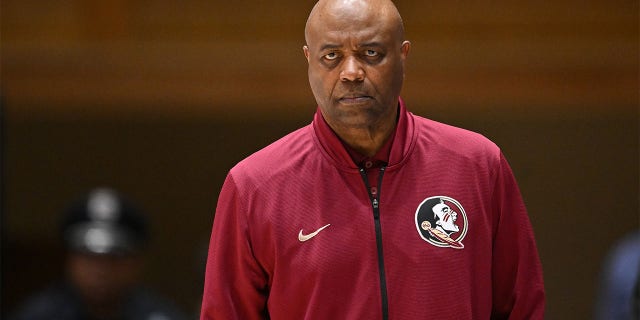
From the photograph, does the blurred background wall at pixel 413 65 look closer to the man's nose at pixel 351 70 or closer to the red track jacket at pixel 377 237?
the red track jacket at pixel 377 237

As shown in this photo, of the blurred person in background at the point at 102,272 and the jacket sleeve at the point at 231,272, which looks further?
the blurred person in background at the point at 102,272

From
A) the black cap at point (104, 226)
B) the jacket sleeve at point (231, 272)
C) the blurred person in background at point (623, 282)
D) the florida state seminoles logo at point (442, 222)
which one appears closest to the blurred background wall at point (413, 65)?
the black cap at point (104, 226)

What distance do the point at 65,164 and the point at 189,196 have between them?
861 mm

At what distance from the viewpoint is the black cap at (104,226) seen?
504 centimetres

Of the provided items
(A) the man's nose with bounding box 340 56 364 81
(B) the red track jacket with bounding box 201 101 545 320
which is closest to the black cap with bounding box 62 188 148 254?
(B) the red track jacket with bounding box 201 101 545 320

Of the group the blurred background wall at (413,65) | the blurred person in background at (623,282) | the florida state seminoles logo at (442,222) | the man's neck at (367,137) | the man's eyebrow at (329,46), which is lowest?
the blurred person in background at (623,282)

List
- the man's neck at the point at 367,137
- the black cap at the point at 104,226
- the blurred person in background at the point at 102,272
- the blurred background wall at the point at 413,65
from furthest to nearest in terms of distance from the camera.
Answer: the blurred background wall at the point at 413,65
the black cap at the point at 104,226
the blurred person in background at the point at 102,272
the man's neck at the point at 367,137

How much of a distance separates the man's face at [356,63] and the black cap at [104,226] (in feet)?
9.17

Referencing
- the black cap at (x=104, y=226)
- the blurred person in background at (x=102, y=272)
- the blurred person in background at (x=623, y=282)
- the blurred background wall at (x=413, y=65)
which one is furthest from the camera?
the blurred background wall at (x=413, y=65)

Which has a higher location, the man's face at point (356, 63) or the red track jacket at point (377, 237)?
the man's face at point (356, 63)

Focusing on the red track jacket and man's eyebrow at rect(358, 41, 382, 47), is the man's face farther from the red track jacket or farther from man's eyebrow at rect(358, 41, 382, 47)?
the red track jacket

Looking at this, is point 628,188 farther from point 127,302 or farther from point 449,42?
point 127,302

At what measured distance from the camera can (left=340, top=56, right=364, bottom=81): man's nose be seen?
236cm

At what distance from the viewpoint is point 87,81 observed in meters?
6.30
